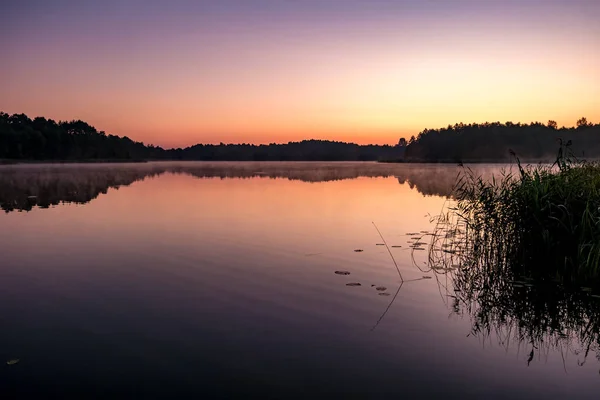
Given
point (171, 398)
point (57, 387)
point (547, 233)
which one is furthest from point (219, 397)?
point (547, 233)

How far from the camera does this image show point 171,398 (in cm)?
543

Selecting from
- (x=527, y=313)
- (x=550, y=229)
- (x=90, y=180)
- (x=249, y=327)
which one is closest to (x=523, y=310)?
(x=527, y=313)

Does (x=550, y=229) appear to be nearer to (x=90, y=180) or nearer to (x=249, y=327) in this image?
(x=249, y=327)

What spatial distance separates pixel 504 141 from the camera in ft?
550

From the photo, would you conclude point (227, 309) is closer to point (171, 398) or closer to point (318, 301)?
point (318, 301)

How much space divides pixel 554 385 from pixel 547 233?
207 inches

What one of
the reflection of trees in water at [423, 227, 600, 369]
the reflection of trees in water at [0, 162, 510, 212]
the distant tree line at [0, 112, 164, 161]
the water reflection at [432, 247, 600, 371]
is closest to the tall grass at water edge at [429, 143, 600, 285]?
the reflection of trees in water at [423, 227, 600, 369]

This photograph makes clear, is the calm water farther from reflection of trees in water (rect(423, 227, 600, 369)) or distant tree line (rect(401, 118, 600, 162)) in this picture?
distant tree line (rect(401, 118, 600, 162))

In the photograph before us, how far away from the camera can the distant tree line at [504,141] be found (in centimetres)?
15875

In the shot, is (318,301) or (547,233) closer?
(318,301)

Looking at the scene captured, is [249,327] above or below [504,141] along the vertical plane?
below

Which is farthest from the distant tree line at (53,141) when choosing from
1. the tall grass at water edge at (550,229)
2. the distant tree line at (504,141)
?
the tall grass at water edge at (550,229)

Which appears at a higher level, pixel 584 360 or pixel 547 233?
pixel 547 233

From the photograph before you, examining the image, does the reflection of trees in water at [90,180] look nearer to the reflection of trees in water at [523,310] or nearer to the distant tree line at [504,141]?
the reflection of trees in water at [523,310]
